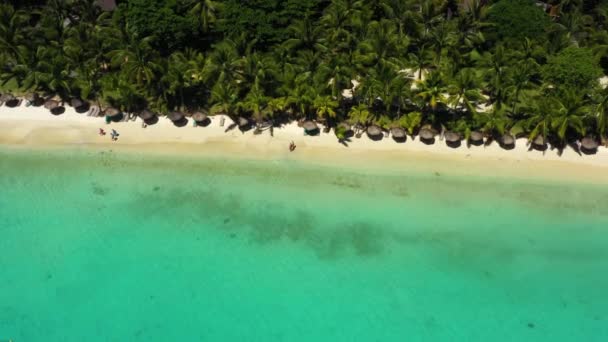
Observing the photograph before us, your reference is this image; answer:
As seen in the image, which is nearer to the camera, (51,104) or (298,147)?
(298,147)

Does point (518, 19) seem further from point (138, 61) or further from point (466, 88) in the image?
point (138, 61)

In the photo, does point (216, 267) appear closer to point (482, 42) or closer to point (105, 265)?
point (105, 265)

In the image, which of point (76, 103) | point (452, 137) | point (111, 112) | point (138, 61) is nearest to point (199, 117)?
point (138, 61)

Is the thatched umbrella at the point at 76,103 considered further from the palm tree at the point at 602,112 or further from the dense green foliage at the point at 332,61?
the palm tree at the point at 602,112

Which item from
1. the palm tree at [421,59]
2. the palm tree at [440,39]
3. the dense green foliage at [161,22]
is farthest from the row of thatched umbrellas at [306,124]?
the palm tree at [440,39]

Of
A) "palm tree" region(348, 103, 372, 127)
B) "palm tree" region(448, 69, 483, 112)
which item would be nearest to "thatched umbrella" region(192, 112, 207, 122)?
"palm tree" region(348, 103, 372, 127)
